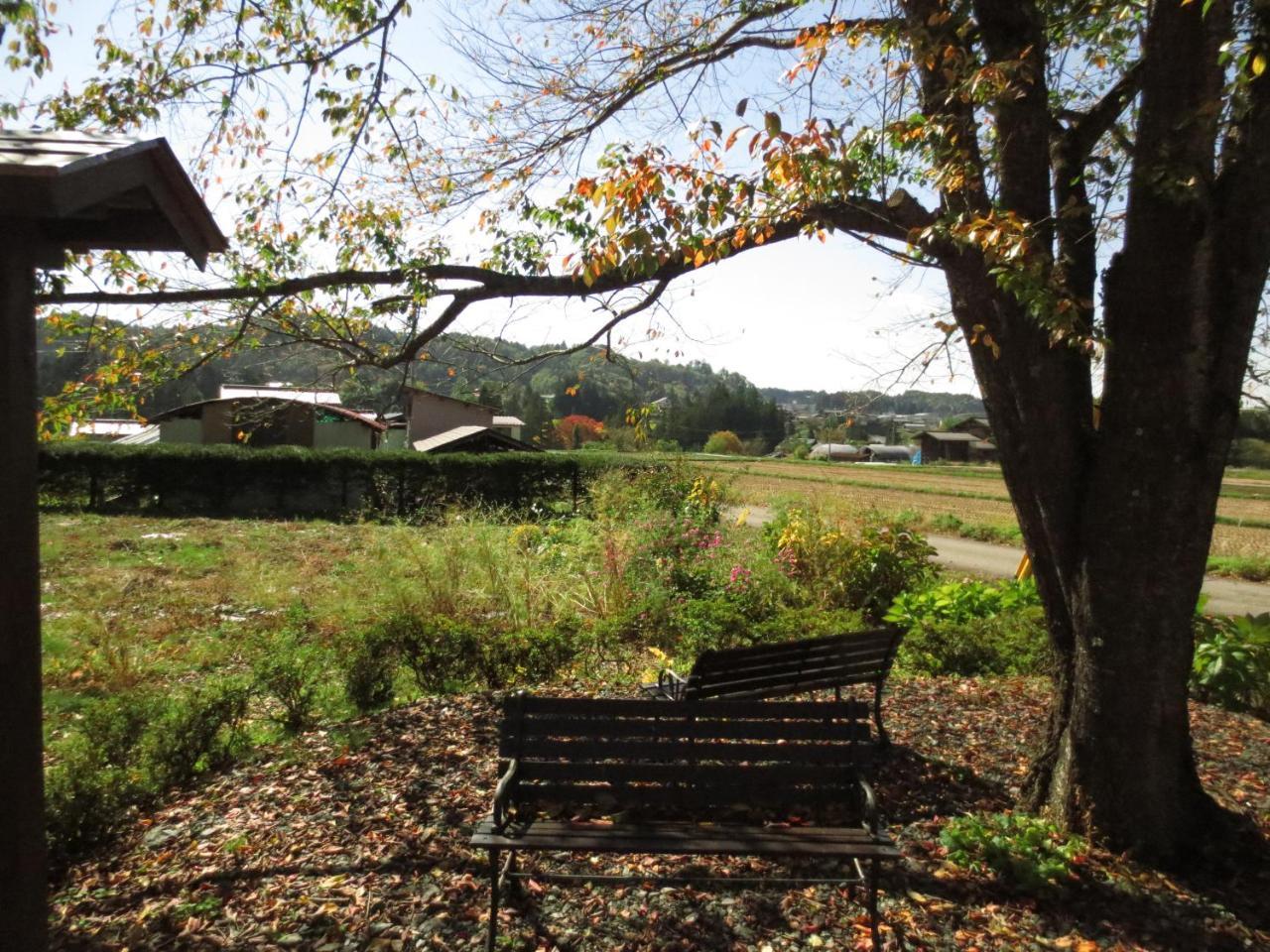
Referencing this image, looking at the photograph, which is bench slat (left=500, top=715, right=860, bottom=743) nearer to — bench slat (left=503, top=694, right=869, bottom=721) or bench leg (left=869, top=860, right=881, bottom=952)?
bench slat (left=503, top=694, right=869, bottom=721)

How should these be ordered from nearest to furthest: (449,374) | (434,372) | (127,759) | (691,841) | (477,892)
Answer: (691,841) → (477,892) → (127,759) → (449,374) → (434,372)

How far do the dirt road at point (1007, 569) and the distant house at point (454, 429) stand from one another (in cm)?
1029

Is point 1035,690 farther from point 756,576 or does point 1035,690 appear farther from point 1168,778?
point 756,576

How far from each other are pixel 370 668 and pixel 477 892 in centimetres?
262

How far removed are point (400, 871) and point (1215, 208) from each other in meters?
4.24

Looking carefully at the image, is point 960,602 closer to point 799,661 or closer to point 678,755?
point 799,661

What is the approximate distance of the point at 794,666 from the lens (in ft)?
16.1

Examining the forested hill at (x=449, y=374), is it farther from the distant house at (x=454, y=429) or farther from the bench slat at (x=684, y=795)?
the distant house at (x=454, y=429)

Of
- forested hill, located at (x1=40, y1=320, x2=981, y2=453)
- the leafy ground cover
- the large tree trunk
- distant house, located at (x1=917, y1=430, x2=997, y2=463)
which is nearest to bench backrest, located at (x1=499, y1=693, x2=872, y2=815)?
the leafy ground cover

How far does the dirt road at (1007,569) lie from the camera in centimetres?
1249

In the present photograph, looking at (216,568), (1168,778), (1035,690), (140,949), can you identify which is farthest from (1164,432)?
(216,568)

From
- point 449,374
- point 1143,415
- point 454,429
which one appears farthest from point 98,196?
point 454,429

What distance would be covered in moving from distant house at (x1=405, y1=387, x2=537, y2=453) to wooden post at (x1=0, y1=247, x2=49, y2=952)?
17180 mm

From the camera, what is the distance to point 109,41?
19.0 ft
